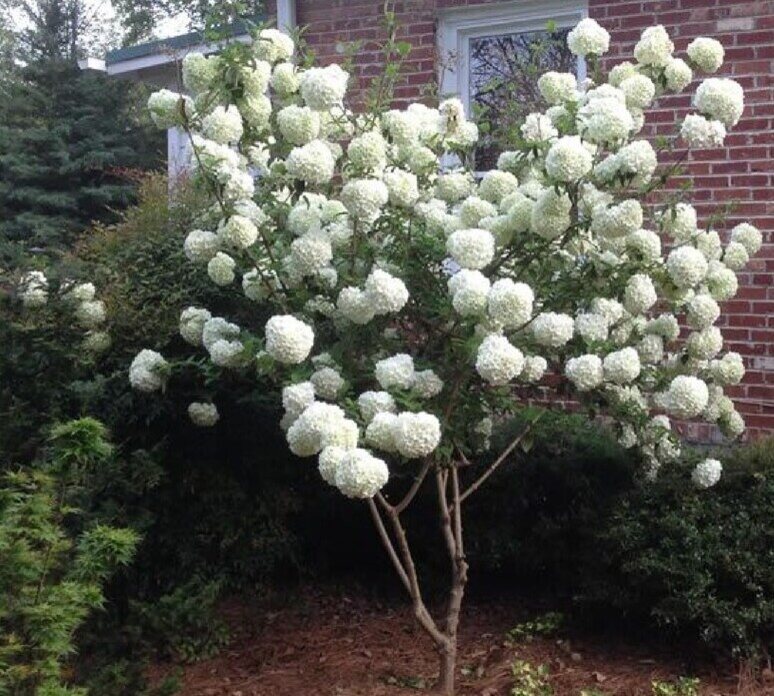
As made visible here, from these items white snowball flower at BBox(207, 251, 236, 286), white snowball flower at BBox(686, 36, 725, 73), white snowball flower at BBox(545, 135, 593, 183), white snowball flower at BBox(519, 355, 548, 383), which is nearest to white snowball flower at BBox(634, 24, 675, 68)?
white snowball flower at BBox(686, 36, 725, 73)

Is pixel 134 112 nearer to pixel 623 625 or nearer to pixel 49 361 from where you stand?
pixel 49 361

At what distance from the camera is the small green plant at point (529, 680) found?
4.48 m

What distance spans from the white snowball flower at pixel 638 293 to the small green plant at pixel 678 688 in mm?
1536

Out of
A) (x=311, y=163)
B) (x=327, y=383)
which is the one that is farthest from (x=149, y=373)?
(x=311, y=163)

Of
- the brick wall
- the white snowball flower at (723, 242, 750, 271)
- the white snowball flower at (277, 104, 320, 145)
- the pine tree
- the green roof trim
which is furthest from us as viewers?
the pine tree

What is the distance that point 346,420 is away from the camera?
11.9ft

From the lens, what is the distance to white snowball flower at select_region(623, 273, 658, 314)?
13.6ft

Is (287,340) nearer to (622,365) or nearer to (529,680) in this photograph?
(622,365)

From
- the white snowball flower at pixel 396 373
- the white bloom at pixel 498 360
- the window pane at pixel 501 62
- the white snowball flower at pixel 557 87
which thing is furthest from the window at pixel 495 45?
the white bloom at pixel 498 360

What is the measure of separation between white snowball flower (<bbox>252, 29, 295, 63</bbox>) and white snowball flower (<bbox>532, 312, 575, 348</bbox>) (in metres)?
1.43

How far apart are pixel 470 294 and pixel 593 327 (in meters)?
0.60

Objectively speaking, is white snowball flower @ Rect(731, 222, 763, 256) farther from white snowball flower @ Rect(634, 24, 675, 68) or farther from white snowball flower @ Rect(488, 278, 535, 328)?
white snowball flower @ Rect(488, 278, 535, 328)

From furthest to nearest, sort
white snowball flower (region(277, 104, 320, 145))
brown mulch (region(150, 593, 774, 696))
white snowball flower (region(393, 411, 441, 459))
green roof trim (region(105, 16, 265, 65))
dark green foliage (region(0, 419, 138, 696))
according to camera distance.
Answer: green roof trim (region(105, 16, 265, 65))
brown mulch (region(150, 593, 774, 696))
white snowball flower (region(277, 104, 320, 145))
white snowball flower (region(393, 411, 441, 459))
dark green foliage (region(0, 419, 138, 696))

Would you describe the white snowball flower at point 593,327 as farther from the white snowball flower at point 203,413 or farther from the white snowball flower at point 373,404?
the white snowball flower at point 203,413
